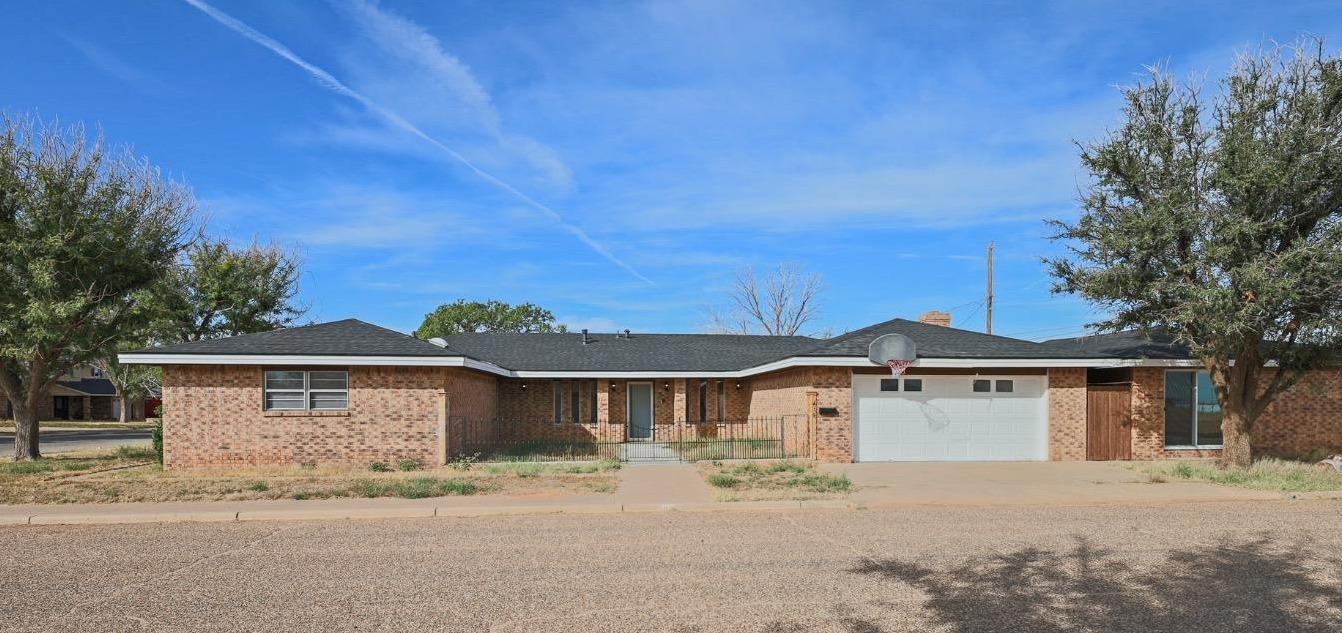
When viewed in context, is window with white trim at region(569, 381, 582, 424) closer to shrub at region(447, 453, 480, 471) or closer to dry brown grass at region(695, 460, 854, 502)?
shrub at region(447, 453, 480, 471)

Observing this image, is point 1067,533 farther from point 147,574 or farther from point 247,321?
point 247,321

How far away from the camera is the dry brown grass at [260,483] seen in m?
13.7

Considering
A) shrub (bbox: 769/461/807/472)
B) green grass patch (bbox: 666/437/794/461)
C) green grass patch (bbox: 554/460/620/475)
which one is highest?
shrub (bbox: 769/461/807/472)

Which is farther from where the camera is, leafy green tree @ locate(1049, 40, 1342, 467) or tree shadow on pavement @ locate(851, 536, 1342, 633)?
leafy green tree @ locate(1049, 40, 1342, 467)

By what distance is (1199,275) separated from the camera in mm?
16453

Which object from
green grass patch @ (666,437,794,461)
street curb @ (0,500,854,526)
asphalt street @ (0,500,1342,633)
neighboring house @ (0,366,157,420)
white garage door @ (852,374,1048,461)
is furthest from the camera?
→ neighboring house @ (0,366,157,420)

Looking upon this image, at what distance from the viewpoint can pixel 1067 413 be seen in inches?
782

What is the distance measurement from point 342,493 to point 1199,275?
16.1 m

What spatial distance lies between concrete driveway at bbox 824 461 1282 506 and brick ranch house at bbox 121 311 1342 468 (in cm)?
100

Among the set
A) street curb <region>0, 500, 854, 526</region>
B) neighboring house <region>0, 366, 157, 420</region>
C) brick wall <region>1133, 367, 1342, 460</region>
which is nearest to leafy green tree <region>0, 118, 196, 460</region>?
street curb <region>0, 500, 854, 526</region>

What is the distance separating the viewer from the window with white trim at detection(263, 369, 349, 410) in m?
18.0

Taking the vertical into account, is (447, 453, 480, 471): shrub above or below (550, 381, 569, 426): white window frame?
below

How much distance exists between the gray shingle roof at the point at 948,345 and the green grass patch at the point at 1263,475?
3230 mm

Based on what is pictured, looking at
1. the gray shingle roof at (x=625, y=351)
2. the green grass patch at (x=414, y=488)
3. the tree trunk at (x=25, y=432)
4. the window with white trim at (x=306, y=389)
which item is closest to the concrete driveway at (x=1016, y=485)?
the green grass patch at (x=414, y=488)
